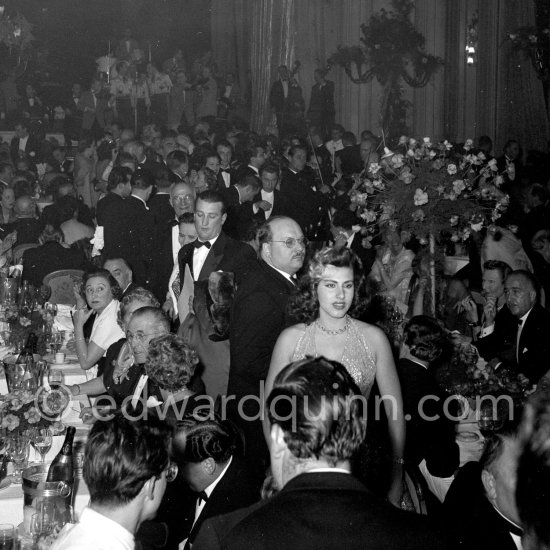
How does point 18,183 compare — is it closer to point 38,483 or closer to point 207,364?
point 207,364

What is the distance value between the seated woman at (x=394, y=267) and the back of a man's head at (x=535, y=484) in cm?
429

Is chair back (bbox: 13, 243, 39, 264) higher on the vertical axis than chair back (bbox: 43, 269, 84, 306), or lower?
higher

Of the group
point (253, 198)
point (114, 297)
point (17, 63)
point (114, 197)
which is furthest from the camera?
point (17, 63)

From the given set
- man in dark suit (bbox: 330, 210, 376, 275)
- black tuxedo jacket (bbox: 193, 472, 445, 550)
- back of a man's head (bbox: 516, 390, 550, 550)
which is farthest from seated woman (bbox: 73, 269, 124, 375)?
back of a man's head (bbox: 516, 390, 550, 550)

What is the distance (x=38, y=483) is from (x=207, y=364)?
119 centimetres

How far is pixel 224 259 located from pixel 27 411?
166 cm

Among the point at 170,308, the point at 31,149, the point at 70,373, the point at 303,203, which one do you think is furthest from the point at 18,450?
the point at 31,149

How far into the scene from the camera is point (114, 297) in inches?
185

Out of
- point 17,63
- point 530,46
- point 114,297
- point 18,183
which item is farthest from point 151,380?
point 17,63

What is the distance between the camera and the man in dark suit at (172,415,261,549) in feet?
8.14

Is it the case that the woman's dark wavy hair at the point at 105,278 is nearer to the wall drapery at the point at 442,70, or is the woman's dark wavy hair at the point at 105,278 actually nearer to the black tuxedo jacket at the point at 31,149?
the black tuxedo jacket at the point at 31,149

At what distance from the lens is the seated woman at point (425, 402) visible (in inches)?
128

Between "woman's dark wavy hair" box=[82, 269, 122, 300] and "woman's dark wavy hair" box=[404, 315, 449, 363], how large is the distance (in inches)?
73.1

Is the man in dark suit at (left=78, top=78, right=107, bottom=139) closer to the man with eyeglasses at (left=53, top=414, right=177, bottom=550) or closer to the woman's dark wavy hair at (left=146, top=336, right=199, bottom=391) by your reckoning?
the woman's dark wavy hair at (left=146, top=336, right=199, bottom=391)
